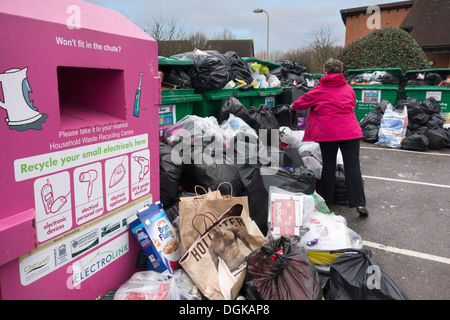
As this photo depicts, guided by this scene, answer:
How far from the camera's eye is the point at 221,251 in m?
2.27

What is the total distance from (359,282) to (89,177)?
1.71m

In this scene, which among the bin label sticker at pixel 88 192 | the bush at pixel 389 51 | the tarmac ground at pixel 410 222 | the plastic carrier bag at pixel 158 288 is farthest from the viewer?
the bush at pixel 389 51

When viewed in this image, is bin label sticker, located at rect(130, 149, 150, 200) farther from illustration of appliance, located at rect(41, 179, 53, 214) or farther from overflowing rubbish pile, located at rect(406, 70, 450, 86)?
overflowing rubbish pile, located at rect(406, 70, 450, 86)

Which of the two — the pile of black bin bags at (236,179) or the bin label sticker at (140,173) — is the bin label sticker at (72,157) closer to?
the bin label sticker at (140,173)

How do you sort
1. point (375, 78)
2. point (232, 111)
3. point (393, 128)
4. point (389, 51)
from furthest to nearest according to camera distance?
point (389, 51)
point (375, 78)
point (393, 128)
point (232, 111)

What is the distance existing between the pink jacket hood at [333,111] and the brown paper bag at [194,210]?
5.84 feet

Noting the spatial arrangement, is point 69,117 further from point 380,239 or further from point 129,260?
point 380,239

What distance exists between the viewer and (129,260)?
2.31 m

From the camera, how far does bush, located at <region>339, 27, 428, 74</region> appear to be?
11.3 meters

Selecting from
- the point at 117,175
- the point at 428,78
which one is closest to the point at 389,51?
the point at 428,78

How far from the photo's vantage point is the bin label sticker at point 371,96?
9312mm

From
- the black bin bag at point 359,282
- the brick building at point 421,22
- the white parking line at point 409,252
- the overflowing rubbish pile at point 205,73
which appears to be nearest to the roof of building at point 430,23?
the brick building at point 421,22

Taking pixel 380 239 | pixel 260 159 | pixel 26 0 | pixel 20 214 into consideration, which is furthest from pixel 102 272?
pixel 380 239

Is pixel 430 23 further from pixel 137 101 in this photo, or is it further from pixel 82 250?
pixel 82 250
